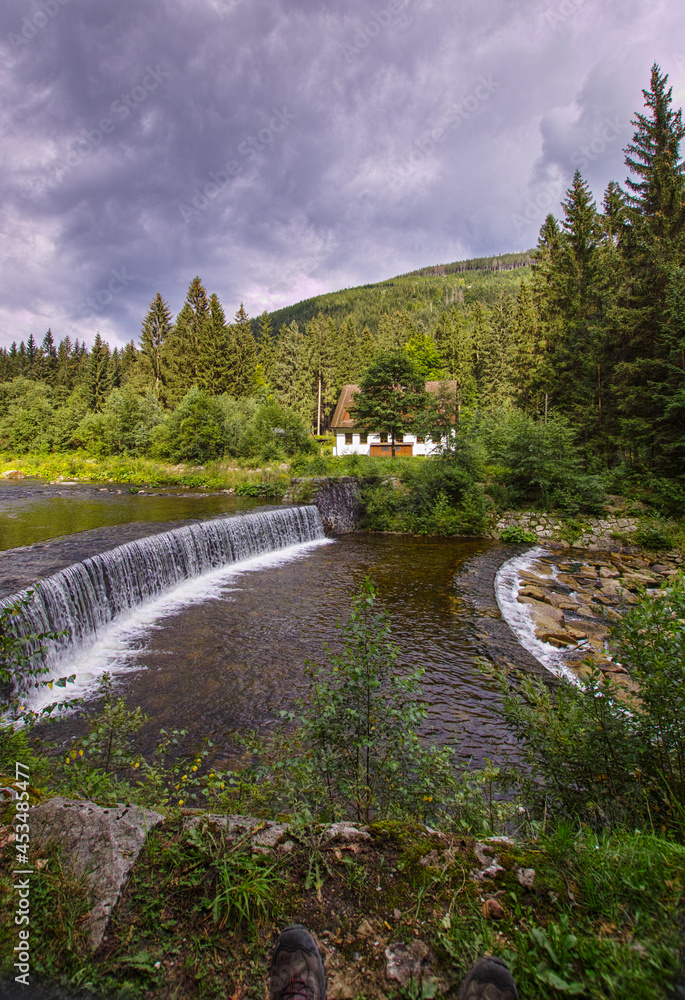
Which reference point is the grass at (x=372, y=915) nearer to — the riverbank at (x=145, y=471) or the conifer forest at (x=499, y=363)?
the conifer forest at (x=499, y=363)

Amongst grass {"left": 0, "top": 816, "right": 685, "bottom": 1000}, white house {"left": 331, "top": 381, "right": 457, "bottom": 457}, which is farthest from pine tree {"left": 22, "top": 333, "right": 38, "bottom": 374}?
grass {"left": 0, "top": 816, "right": 685, "bottom": 1000}

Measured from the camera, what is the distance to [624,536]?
583 inches

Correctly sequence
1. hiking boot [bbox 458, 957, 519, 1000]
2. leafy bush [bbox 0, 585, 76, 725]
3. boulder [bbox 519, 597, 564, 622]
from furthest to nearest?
boulder [bbox 519, 597, 564, 622] → leafy bush [bbox 0, 585, 76, 725] → hiking boot [bbox 458, 957, 519, 1000]

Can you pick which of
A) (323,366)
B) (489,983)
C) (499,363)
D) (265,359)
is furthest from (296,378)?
(489,983)

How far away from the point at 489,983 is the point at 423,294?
130575 mm

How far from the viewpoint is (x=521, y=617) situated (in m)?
8.88

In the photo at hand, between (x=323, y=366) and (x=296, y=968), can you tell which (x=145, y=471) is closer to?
(x=323, y=366)

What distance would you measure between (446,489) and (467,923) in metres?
17.7

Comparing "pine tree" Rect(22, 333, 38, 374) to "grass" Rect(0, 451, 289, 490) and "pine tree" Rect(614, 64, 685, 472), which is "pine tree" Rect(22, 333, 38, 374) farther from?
"pine tree" Rect(614, 64, 685, 472)

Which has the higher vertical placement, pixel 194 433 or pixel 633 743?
pixel 194 433

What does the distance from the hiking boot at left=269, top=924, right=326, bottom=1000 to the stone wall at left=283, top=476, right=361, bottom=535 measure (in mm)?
17720

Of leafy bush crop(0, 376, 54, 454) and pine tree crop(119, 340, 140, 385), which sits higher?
pine tree crop(119, 340, 140, 385)

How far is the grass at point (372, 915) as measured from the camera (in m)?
1.48

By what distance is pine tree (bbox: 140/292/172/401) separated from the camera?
5191cm
